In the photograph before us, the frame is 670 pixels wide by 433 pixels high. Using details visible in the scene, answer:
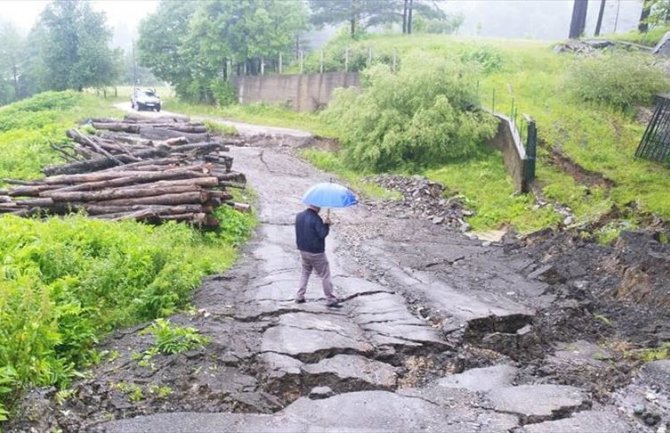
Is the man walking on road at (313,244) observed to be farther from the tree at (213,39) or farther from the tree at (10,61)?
the tree at (10,61)

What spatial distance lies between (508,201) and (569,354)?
9.24 metres

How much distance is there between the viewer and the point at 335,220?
576 inches

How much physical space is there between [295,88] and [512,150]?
1903 cm

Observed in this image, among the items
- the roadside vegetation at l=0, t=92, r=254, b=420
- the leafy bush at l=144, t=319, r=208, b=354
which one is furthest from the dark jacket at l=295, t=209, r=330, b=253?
the leafy bush at l=144, t=319, r=208, b=354

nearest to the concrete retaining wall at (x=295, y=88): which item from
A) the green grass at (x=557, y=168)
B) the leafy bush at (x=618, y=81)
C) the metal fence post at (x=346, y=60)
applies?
the metal fence post at (x=346, y=60)

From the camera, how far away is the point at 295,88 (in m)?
34.8

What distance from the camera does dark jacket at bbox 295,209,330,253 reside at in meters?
8.02

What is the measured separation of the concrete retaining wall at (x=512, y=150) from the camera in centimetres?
1645

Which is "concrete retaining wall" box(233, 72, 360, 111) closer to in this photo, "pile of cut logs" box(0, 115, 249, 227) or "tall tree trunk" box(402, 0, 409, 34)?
"tall tree trunk" box(402, 0, 409, 34)

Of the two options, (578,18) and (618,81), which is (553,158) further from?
(578,18)

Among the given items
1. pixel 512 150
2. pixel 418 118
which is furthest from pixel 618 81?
pixel 418 118

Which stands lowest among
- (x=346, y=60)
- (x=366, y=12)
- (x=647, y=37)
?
(x=346, y=60)

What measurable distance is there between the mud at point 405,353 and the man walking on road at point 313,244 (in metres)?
0.23

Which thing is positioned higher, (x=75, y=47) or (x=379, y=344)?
(x=75, y=47)
